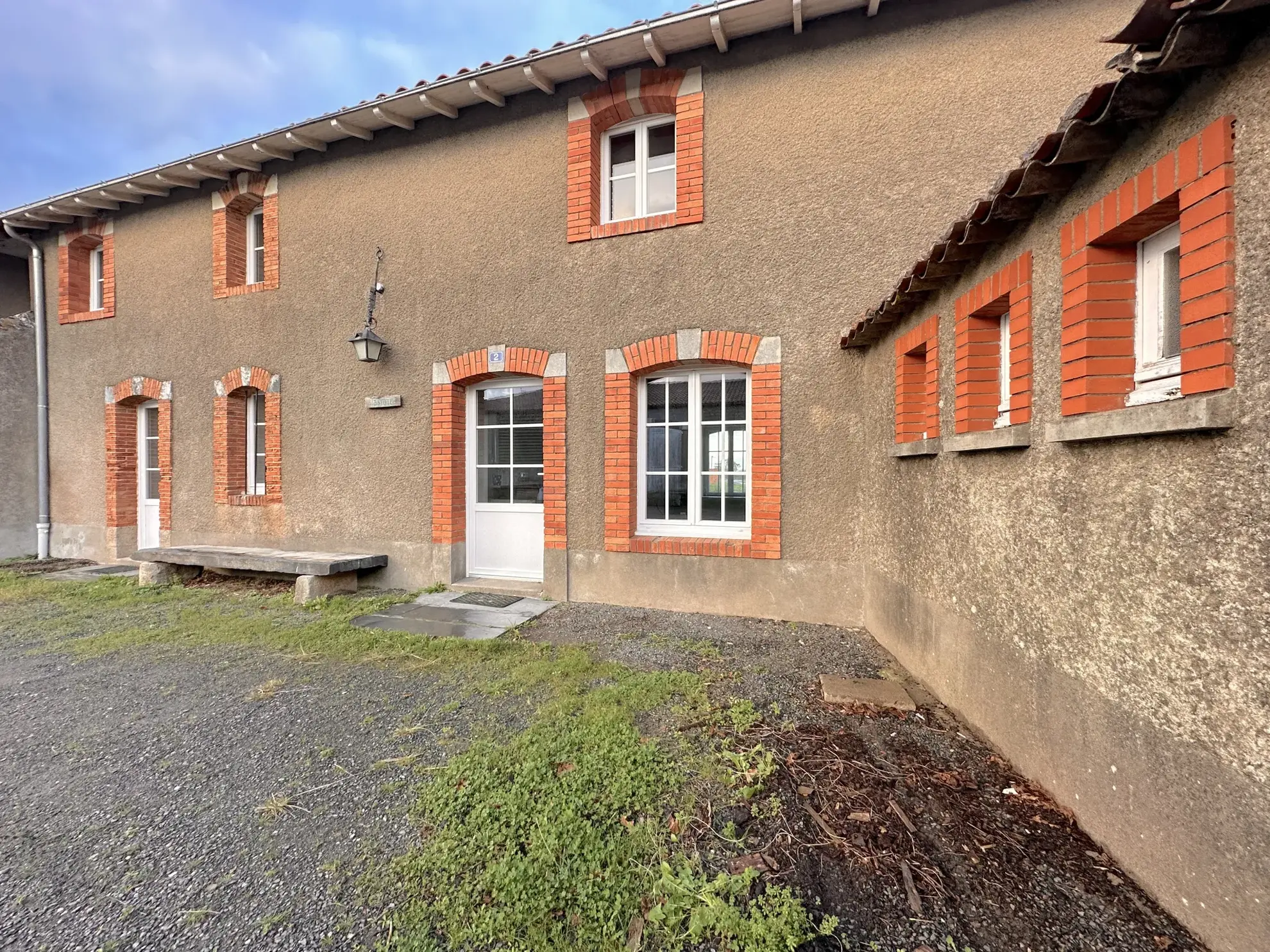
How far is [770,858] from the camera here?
1893 mm

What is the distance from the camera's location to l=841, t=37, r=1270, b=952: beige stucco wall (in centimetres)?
140

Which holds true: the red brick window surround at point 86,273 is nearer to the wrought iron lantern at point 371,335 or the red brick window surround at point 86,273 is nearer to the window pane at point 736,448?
the wrought iron lantern at point 371,335

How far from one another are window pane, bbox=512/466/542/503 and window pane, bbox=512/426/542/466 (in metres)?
0.10

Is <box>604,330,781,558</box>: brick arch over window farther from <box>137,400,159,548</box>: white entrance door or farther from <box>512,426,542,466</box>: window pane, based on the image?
<box>137,400,159,548</box>: white entrance door

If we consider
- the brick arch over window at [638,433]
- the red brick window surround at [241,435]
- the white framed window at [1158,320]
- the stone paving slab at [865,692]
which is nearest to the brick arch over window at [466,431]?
the brick arch over window at [638,433]

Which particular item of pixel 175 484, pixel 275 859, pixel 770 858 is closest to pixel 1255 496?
pixel 770 858

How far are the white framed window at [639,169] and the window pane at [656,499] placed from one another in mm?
2652

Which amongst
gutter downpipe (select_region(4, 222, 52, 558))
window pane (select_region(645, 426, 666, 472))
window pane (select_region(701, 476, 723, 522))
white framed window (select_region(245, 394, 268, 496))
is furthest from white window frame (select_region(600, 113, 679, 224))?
gutter downpipe (select_region(4, 222, 52, 558))

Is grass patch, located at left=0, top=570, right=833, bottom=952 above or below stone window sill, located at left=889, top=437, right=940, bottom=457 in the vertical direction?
below

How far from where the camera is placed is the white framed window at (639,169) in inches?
212

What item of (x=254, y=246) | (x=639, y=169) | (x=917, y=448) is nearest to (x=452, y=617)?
(x=917, y=448)

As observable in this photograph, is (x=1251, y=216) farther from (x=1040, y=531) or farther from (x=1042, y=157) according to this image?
(x=1040, y=531)

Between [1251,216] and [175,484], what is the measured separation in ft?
32.7

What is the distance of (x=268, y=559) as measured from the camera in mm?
5875
